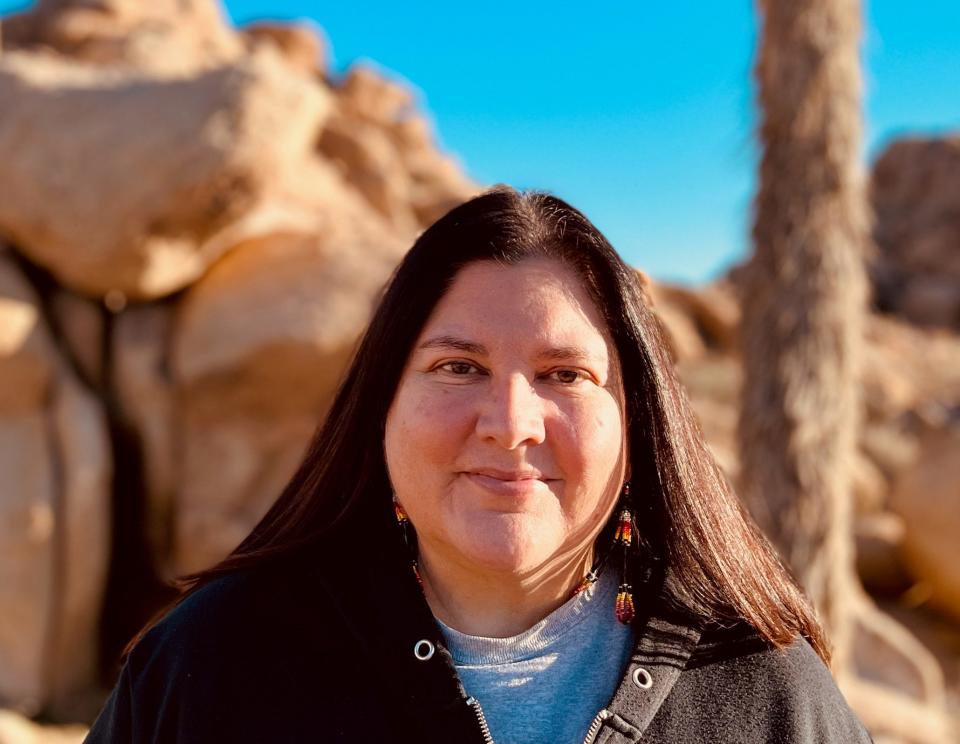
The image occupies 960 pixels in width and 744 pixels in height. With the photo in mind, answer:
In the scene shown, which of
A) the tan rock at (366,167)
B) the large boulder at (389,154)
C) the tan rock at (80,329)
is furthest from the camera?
the large boulder at (389,154)

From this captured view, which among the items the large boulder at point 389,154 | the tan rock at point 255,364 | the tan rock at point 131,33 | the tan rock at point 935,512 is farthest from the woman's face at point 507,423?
the tan rock at point 935,512

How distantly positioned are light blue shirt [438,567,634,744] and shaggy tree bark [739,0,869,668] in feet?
14.4

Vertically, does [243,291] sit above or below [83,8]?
below

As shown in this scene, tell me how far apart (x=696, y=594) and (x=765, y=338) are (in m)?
4.50

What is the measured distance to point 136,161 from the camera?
535 cm

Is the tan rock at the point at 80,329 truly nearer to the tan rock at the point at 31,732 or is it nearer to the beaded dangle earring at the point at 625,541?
the tan rock at the point at 31,732

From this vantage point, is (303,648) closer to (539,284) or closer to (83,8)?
(539,284)

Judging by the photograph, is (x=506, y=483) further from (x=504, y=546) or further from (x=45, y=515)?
(x=45, y=515)

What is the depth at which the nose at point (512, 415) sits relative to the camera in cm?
159

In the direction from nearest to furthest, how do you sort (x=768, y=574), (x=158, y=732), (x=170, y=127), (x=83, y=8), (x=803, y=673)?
(x=158, y=732), (x=803, y=673), (x=768, y=574), (x=170, y=127), (x=83, y=8)

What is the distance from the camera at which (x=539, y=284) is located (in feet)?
5.59

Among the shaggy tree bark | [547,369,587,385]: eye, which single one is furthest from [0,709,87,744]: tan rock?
[547,369,587,385]: eye

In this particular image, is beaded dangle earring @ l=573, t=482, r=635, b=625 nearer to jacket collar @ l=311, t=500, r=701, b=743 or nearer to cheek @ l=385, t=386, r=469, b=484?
jacket collar @ l=311, t=500, r=701, b=743

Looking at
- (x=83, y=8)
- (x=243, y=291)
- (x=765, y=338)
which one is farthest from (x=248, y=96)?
(x=83, y=8)
